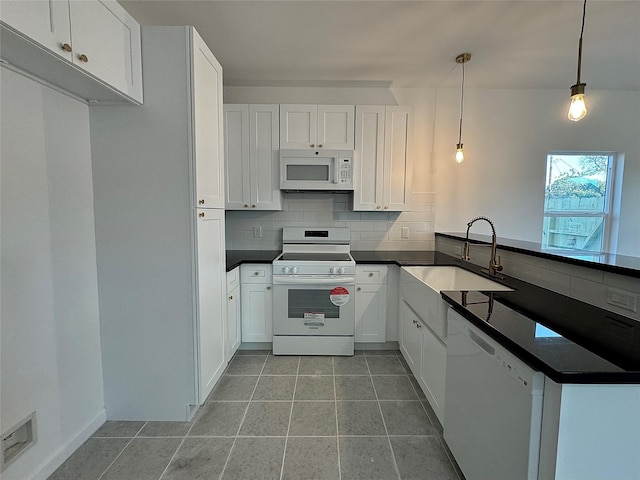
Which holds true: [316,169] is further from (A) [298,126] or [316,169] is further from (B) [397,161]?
(B) [397,161]

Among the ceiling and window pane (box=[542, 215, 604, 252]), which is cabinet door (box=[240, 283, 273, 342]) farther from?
window pane (box=[542, 215, 604, 252])

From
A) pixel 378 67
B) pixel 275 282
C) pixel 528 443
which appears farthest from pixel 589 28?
pixel 275 282

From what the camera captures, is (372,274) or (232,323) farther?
(372,274)

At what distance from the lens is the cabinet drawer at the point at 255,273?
2625 millimetres

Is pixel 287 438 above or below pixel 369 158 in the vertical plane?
below

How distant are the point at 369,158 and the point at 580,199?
2528 mm

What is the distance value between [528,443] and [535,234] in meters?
2.97

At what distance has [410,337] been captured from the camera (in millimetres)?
2262

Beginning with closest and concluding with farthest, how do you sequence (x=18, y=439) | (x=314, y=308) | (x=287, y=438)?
1. (x=18, y=439)
2. (x=287, y=438)
3. (x=314, y=308)

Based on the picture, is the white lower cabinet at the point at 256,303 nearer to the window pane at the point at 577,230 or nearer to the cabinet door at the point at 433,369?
the cabinet door at the point at 433,369

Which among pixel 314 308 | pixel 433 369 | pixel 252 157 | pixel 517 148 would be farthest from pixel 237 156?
pixel 517 148

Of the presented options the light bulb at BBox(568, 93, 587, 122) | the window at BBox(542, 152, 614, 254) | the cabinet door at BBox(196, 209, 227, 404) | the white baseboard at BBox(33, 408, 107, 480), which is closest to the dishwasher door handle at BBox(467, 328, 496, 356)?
the light bulb at BBox(568, 93, 587, 122)

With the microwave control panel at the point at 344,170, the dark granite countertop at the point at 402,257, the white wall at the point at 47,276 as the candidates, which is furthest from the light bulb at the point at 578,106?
the white wall at the point at 47,276

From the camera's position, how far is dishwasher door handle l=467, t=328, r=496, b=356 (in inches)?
42.7
